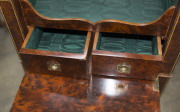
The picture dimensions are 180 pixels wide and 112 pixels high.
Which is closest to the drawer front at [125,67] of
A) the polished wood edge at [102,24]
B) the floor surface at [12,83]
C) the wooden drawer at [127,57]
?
the wooden drawer at [127,57]

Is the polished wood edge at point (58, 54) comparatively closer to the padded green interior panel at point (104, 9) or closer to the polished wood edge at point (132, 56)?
the polished wood edge at point (132, 56)

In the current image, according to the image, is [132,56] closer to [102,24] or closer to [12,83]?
[102,24]

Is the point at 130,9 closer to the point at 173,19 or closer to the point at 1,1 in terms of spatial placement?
the point at 173,19

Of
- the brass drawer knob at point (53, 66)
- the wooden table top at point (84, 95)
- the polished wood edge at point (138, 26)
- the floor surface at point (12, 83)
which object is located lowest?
the floor surface at point (12, 83)

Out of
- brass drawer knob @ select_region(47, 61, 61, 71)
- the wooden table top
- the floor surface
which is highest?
brass drawer knob @ select_region(47, 61, 61, 71)

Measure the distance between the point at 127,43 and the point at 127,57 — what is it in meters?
0.23

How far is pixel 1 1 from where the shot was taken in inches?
39.0

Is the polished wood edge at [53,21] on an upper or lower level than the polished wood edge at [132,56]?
upper

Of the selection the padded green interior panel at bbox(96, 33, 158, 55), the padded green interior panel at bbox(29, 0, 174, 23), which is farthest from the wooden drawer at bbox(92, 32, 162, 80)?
the padded green interior panel at bbox(29, 0, 174, 23)

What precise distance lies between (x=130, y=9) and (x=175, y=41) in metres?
0.25

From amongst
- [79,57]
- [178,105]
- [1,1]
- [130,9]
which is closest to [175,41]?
[130,9]

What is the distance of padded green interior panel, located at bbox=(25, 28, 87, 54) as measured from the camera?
1.18 meters

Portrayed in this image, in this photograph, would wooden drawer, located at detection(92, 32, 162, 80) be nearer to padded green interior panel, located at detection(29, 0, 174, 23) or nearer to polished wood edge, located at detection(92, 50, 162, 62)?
polished wood edge, located at detection(92, 50, 162, 62)

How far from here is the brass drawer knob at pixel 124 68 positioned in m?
1.02
